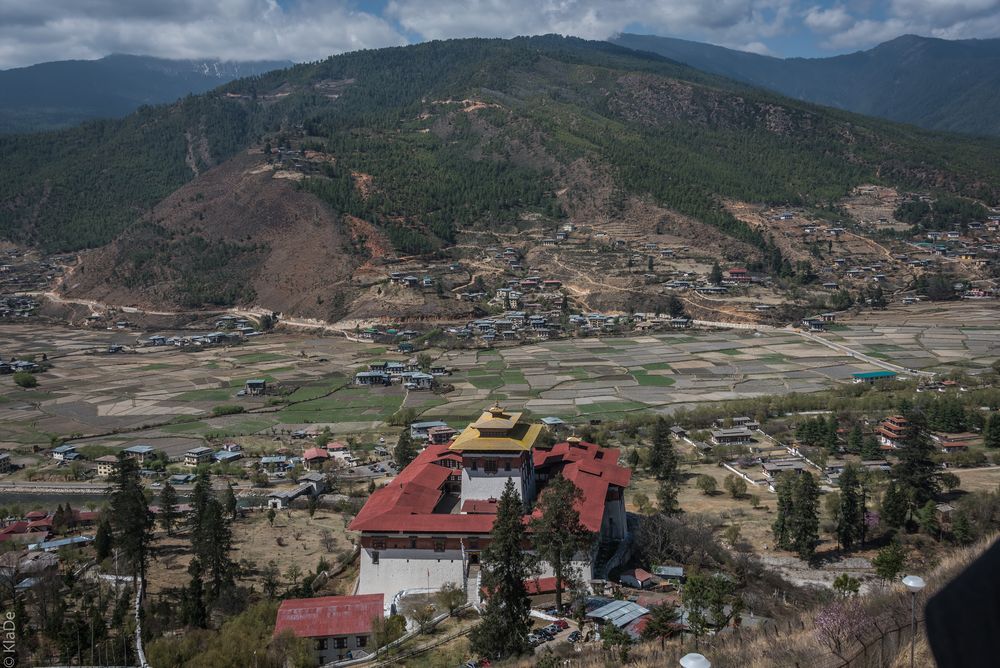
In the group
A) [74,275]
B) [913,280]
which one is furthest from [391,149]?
[913,280]

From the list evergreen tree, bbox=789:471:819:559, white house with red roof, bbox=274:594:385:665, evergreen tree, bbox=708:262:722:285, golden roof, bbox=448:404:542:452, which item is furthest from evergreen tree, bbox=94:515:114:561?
evergreen tree, bbox=708:262:722:285

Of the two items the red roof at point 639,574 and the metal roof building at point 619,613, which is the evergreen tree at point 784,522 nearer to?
the red roof at point 639,574

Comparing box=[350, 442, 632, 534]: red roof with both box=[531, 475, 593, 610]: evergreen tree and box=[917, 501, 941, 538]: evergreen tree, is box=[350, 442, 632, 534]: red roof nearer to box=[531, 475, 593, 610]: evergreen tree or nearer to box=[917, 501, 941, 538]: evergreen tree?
box=[531, 475, 593, 610]: evergreen tree

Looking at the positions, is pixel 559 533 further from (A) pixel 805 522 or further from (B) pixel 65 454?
(B) pixel 65 454

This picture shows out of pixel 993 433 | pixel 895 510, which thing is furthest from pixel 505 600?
pixel 993 433

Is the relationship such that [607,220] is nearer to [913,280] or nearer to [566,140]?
[566,140]

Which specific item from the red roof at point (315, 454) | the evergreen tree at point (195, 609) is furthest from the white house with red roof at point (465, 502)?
the red roof at point (315, 454)
